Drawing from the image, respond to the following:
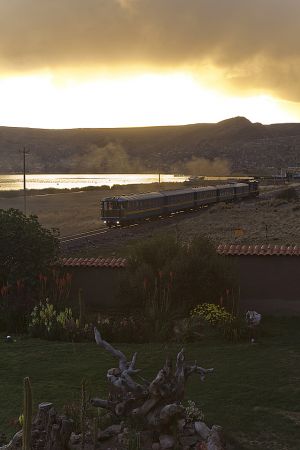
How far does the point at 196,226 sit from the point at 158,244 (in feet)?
91.7

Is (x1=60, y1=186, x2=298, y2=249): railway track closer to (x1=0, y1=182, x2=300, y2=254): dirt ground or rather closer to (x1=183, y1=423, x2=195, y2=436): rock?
(x1=0, y1=182, x2=300, y2=254): dirt ground

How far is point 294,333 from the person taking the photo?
1490 centimetres

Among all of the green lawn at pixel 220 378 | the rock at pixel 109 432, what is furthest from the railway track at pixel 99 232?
the rock at pixel 109 432

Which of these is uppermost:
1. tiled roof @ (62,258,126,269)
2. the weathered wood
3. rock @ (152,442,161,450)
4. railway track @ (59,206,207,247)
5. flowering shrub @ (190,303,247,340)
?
tiled roof @ (62,258,126,269)

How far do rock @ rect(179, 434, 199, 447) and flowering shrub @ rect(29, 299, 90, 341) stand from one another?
21.2ft

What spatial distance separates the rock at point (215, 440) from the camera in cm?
751

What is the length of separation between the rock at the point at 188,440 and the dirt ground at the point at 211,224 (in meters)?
22.7

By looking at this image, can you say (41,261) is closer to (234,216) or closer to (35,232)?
(35,232)

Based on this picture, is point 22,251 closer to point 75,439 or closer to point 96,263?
Result: point 96,263

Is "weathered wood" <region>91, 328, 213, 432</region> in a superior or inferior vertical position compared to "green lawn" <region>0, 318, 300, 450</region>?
superior

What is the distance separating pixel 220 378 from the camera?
11.2 meters

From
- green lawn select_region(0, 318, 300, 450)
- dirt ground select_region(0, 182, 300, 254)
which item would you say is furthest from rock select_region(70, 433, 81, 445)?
dirt ground select_region(0, 182, 300, 254)

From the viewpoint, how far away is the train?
44219 mm

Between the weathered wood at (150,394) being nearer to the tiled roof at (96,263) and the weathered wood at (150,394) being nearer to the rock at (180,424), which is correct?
the rock at (180,424)
